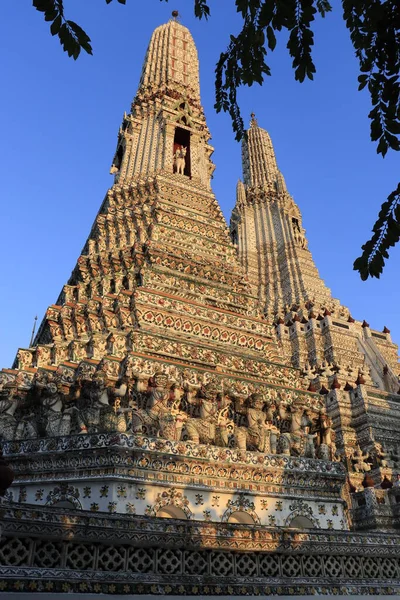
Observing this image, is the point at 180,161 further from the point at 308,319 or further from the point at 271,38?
the point at 271,38

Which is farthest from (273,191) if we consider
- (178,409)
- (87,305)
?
(178,409)

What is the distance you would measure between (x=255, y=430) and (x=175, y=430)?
2379 mm

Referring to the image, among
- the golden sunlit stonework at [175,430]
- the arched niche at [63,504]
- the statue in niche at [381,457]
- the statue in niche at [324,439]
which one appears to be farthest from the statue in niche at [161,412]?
the statue in niche at [381,457]

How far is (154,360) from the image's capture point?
43.7 feet

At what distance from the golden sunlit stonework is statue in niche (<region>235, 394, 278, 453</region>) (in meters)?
0.05

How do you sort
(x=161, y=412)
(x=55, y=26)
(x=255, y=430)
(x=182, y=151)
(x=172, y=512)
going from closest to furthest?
1. (x=55, y=26)
2. (x=172, y=512)
3. (x=161, y=412)
4. (x=255, y=430)
5. (x=182, y=151)

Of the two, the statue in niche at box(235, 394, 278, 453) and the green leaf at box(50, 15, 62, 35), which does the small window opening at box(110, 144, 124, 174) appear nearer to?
the statue in niche at box(235, 394, 278, 453)

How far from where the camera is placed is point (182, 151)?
981 inches

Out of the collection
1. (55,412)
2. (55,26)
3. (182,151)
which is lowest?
(55,26)

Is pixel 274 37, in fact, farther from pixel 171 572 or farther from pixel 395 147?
pixel 171 572

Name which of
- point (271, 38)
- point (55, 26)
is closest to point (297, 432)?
point (271, 38)

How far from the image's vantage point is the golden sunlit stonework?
261 inches

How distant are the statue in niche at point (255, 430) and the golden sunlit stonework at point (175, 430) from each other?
0.05m

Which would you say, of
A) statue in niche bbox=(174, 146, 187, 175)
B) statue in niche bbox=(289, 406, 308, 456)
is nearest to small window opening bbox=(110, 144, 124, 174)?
statue in niche bbox=(174, 146, 187, 175)
